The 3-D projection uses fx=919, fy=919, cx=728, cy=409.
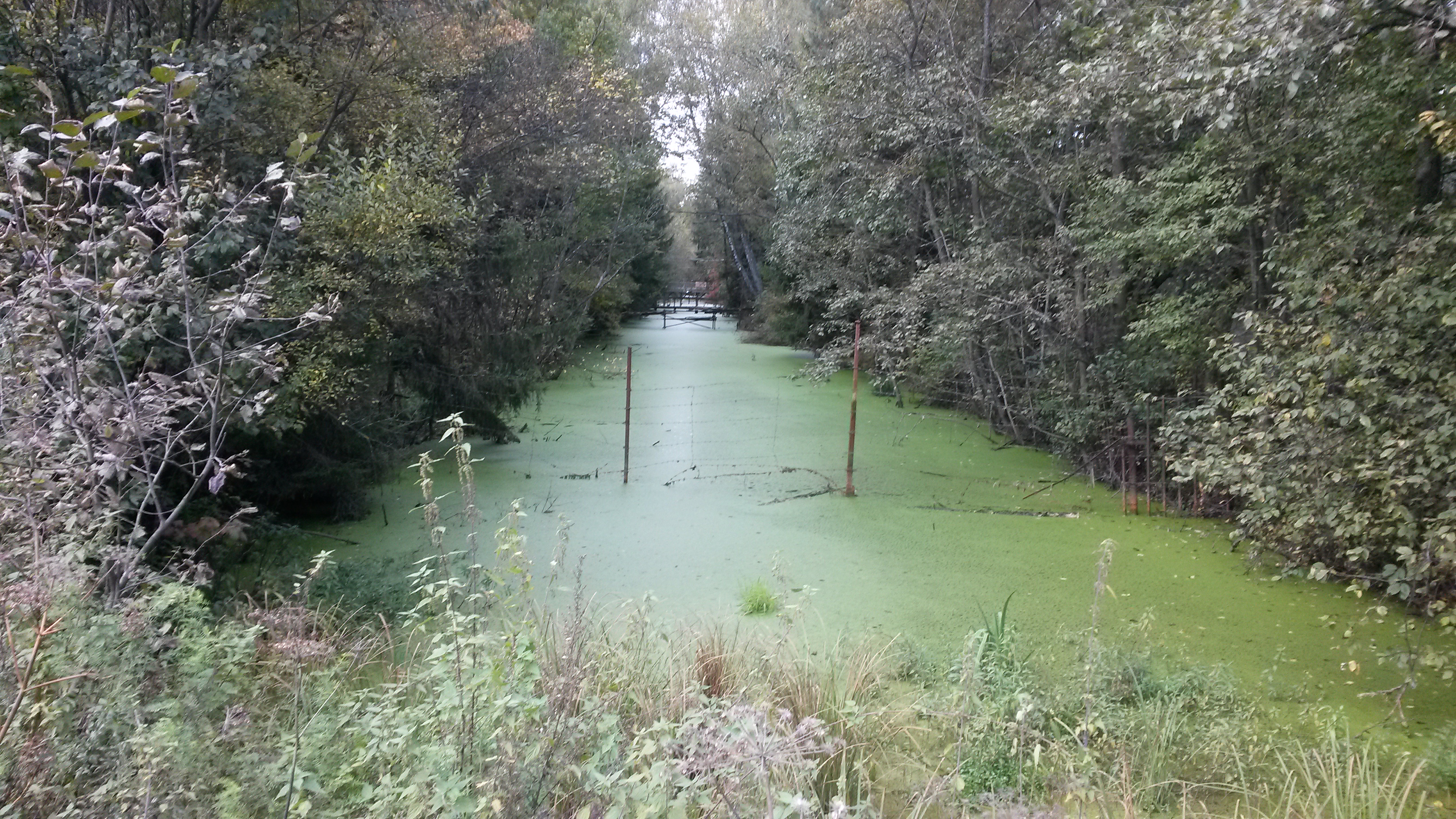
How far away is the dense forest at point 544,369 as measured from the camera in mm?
2043

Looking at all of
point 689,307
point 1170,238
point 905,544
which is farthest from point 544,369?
point 689,307

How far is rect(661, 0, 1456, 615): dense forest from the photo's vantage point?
3422 mm

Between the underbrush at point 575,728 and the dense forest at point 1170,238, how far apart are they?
0.89 meters

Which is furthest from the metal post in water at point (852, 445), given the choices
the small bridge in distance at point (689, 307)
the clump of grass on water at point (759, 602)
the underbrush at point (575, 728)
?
the small bridge in distance at point (689, 307)

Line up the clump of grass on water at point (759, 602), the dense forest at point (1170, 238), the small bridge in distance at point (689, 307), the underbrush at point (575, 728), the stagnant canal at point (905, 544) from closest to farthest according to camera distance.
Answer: the underbrush at point (575, 728)
the dense forest at point (1170, 238)
the stagnant canal at point (905, 544)
the clump of grass on water at point (759, 602)
the small bridge in distance at point (689, 307)

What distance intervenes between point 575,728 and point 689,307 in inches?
1421

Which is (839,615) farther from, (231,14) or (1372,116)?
(231,14)

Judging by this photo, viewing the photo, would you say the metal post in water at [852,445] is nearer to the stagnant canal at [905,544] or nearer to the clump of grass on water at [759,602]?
the stagnant canal at [905,544]

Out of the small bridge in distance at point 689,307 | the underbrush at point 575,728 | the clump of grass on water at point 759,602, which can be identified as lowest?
the clump of grass on water at point 759,602

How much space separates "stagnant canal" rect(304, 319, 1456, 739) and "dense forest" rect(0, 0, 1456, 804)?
1.16ft

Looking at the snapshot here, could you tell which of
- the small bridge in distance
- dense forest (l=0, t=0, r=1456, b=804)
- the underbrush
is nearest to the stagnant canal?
dense forest (l=0, t=0, r=1456, b=804)

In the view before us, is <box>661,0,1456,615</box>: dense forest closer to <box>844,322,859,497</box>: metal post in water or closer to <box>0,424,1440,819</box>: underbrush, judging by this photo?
<box>844,322,859,497</box>: metal post in water

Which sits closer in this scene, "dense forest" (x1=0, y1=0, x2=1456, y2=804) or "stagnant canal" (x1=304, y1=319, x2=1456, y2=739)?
"dense forest" (x1=0, y1=0, x2=1456, y2=804)

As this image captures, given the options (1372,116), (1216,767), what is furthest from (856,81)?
(1216,767)
